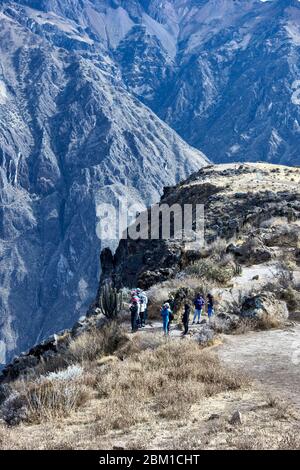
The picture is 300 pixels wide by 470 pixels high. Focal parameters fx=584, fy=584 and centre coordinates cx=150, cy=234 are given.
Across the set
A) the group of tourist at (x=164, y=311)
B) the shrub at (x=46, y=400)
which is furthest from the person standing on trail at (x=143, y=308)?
the shrub at (x=46, y=400)

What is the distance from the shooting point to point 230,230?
1109 inches

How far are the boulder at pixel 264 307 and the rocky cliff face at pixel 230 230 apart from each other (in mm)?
2919

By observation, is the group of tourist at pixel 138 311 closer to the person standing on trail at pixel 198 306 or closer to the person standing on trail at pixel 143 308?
the person standing on trail at pixel 143 308

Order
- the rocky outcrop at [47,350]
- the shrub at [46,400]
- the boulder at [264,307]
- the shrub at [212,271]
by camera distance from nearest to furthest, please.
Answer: the shrub at [46,400] → the boulder at [264,307] → the rocky outcrop at [47,350] → the shrub at [212,271]

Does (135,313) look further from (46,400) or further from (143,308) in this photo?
(46,400)

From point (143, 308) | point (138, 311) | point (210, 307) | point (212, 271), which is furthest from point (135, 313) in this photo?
point (212, 271)

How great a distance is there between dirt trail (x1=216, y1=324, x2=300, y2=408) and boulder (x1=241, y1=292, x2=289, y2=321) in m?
0.58

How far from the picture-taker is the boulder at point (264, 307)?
13539 mm

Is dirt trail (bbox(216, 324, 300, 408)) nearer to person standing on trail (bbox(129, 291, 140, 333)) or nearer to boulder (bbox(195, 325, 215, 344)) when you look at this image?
boulder (bbox(195, 325, 215, 344))

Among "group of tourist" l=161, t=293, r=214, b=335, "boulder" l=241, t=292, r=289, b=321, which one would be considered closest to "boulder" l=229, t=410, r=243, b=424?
"group of tourist" l=161, t=293, r=214, b=335

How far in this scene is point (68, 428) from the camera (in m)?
7.85
